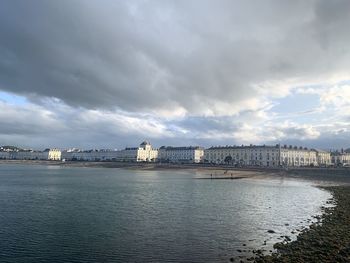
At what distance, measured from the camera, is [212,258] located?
1834 centimetres

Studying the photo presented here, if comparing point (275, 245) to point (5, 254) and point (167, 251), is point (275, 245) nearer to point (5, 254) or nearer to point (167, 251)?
point (167, 251)

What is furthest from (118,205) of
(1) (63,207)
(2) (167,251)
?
(2) (167,251)

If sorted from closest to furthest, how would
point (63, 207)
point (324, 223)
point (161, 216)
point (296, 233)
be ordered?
point (296, 233), point (324, 223), point (161, 216), point (63, 207)

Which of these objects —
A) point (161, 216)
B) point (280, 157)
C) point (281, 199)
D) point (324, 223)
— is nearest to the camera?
point (324, 223)

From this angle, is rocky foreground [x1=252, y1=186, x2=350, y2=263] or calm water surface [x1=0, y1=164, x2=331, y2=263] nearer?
rocky foreground [x1=252, y1=186, x2=350, y2=263]

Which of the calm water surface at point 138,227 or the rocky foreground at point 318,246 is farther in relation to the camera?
Answer: the calm water surface at point 138,227

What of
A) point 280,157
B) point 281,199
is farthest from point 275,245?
point 280,157

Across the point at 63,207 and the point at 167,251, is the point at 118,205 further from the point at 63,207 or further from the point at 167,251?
the point at 167,251

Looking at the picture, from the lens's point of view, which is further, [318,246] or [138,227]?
[138,227]

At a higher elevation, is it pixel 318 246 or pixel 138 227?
pixel 318 246

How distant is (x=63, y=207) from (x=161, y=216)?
10.3 m

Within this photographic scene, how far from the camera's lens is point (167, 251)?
768 inches

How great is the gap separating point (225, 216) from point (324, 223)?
7.99 m

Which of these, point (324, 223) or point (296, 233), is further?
point (324, 223)
